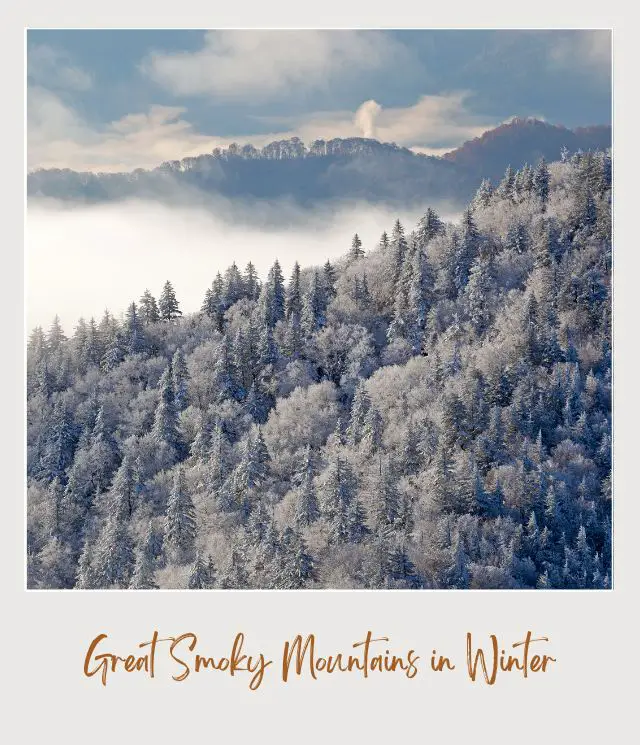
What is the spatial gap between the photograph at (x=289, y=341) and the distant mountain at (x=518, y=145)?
0.85 ft

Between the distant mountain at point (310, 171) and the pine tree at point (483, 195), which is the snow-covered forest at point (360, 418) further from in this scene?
the distant mountain at point (310, 171)

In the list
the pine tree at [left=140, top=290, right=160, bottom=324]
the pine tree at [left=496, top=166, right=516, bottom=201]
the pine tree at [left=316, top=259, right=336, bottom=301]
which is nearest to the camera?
the pine tree at [left=140, top=290, right=160, bottom=324]

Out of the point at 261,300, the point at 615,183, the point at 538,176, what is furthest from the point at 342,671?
the point at 538,176

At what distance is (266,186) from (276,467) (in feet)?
52.7

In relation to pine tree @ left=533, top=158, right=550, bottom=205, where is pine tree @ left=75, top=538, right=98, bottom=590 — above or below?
below

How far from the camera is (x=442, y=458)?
155 feet

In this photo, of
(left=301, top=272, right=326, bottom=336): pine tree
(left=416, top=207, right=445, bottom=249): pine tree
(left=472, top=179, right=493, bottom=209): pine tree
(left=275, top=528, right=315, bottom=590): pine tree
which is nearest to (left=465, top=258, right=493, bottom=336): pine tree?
(left=416, top=207, right=445, bottom=249): pine tree

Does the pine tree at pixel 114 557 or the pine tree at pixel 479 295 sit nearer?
the pine tree at pixel 114 557

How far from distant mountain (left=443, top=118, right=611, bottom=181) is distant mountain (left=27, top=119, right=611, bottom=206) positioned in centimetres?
8

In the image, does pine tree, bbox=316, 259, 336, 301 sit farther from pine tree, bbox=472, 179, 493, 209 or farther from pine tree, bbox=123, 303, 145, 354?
pine tree, bbox=123, 303, 145, 354

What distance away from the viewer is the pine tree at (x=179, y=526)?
4631 centimetres

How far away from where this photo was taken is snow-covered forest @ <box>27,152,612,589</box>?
42594 mm

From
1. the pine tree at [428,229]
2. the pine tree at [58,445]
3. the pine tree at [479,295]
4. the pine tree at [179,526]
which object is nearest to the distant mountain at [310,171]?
the pine tree at [179,526]

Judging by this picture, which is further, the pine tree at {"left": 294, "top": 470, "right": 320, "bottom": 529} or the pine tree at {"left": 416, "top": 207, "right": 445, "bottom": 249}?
the pine tree at {"left": 416, "top": 207, "right": 445, "bottom": 249}
